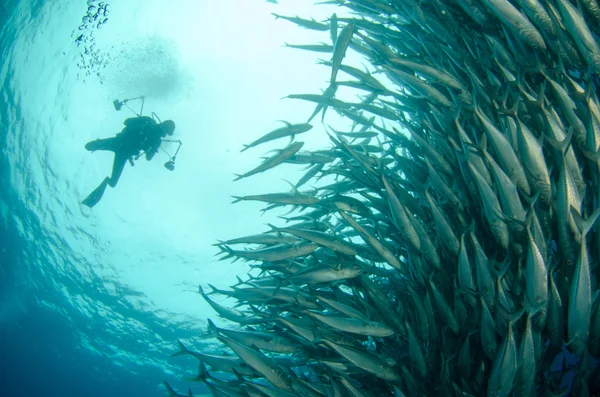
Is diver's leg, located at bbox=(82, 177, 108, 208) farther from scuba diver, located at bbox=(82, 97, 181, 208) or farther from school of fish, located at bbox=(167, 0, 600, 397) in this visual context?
school of fish, located at bbox=(167, 0, 600, 397)

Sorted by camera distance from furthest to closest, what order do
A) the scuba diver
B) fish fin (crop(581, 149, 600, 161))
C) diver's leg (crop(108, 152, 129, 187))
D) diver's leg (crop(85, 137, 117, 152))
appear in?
diver's leg (crop(108, 152, 129, 187)) → diver's leg (crop(85, 137, 117, 152)) → the scuba diver → fish fin (crop(581, 149, 600, 161))

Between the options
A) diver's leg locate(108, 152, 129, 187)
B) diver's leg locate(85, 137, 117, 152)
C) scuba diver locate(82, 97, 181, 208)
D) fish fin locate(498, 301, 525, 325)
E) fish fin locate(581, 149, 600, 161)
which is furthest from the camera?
diver's leg locate(108, 152, 129, 187)

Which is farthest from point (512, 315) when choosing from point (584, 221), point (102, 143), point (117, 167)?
point (117, 167)

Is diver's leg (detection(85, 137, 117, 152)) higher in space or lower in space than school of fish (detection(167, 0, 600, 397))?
higher

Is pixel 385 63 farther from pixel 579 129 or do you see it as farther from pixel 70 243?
pixel 70 243

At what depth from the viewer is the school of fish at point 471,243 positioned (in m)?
2.03

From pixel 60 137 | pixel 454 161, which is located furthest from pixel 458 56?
pixel 60 137

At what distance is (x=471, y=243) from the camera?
2.28m

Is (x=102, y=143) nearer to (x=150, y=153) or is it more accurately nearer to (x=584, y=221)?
(x=150, y=153)

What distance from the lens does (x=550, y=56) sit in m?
2.84

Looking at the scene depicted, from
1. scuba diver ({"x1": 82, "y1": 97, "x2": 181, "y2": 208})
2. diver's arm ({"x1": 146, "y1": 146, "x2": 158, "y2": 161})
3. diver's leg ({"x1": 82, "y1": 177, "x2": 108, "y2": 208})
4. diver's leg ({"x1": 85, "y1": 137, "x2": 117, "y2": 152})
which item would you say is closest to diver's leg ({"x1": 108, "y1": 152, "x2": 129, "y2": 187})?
scuba diver ({"x1": 82, "y1": 97, "x2": 181, "y2": 208})

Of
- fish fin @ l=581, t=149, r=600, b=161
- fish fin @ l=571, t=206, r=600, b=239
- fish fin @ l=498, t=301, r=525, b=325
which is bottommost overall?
fish fin @ l=498, t=301, r=525, b=325

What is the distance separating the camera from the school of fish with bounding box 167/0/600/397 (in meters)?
2.03

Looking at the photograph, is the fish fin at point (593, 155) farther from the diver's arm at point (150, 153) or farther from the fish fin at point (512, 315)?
the diver's arm at point (150, 153)
